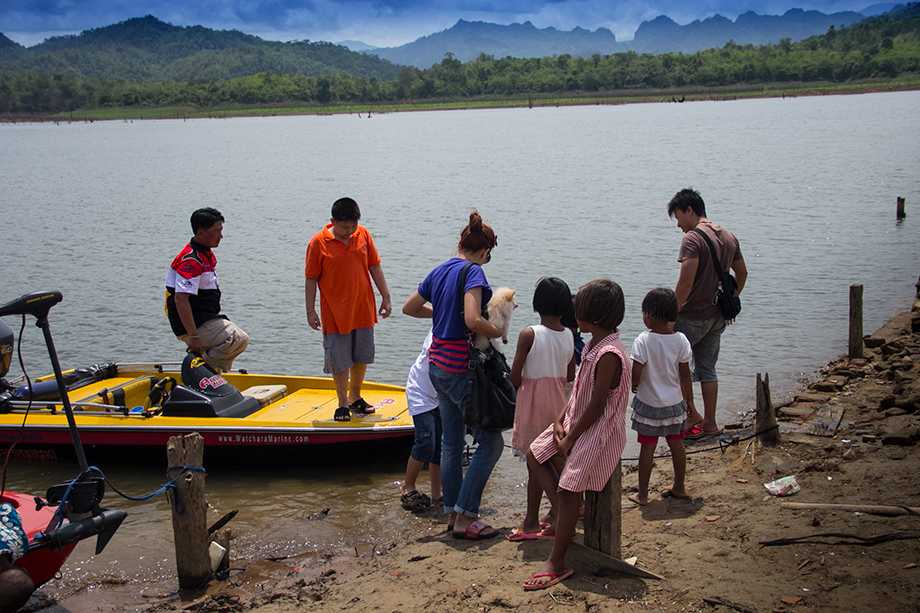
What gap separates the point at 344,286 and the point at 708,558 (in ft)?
14.0

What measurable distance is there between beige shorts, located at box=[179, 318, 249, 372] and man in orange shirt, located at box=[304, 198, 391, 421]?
112cm

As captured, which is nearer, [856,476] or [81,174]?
[856,476]

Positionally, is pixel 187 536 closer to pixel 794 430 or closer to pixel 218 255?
pixel 794 430

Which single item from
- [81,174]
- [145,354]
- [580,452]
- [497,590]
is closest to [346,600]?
[497,590]

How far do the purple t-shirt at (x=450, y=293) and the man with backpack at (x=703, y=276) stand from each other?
8.65ft

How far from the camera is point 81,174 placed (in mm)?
54875

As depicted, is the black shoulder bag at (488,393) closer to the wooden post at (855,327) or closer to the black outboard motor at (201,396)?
the black outboard motor at (201,396)

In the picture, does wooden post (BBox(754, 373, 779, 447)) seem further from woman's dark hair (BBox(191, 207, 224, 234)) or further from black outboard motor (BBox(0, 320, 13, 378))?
black outboard motor (BBox(0, 320, 13, 378))

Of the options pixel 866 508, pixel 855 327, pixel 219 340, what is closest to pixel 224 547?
pixel 219 340

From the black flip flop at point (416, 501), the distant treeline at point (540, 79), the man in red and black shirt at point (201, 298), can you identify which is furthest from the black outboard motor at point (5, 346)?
the distant treeline at point (540, 79)

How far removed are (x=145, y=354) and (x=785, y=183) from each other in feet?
91.7

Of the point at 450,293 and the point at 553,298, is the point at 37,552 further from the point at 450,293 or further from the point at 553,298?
the point at 553,298

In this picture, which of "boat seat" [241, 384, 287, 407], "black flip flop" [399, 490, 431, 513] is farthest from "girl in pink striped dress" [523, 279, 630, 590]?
"boat seat" [241, 384, 287, 407]

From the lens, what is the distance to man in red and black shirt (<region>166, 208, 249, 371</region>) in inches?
376
